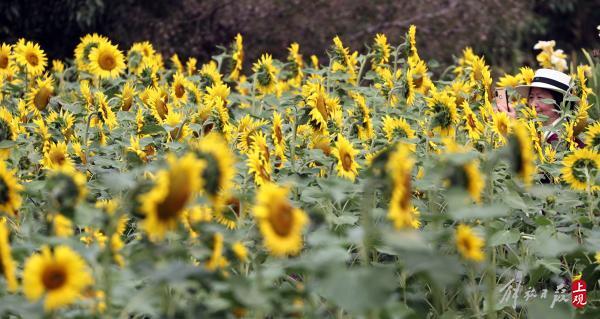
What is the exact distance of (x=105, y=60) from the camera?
3.86 meters

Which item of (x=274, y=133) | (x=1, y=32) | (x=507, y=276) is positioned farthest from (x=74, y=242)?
(x=1, y=32)

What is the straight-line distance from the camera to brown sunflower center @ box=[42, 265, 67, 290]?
1651mm

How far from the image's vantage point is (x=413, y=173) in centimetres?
296

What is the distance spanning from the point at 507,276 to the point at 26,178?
1421 millimetres

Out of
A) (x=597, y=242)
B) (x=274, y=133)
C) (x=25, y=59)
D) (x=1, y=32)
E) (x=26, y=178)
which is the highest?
(x=1, y=32)

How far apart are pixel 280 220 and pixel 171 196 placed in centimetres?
21

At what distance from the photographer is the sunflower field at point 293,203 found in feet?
5.59

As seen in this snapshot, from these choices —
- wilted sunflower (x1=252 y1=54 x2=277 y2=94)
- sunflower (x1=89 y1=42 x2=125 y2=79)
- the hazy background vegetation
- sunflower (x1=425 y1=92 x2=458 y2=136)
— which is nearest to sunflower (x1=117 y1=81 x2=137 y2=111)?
sunflower (x1=89 y1=42 x2=125 y2=79)

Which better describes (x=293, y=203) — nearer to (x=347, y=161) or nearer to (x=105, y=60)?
(x=347, y=161)

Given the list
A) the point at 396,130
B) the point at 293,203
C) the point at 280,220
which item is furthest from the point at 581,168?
the point at 280,220

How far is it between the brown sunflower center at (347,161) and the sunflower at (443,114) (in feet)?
1.41

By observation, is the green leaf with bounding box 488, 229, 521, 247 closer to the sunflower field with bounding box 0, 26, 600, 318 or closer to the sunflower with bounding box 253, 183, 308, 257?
the sunflower field with bounding box 0, 26, 600, 318

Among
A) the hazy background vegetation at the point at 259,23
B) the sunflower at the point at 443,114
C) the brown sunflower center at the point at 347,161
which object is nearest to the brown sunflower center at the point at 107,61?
the sunflower at the point at 443,114

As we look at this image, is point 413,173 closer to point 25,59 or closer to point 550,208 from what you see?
point 550,208
